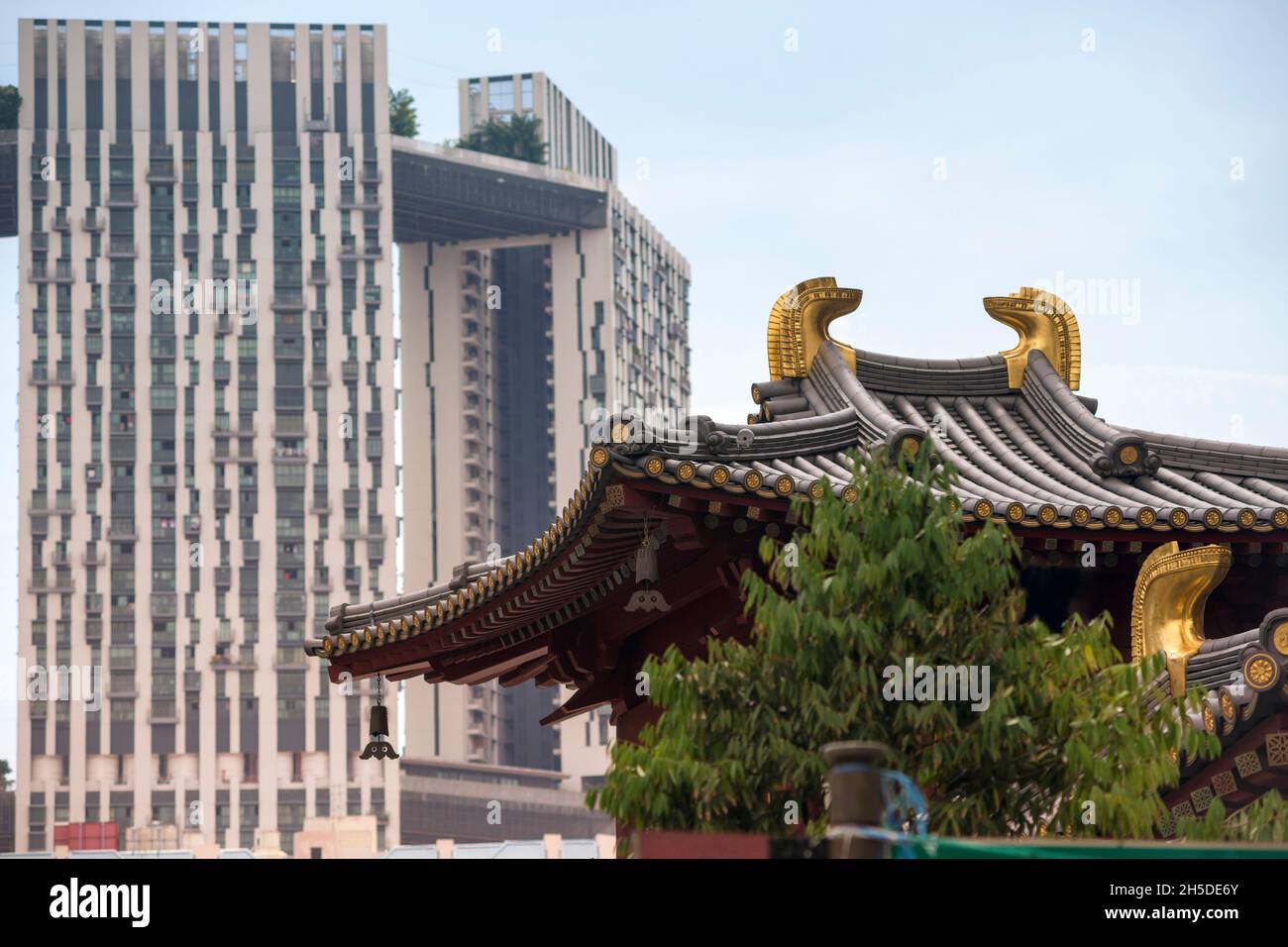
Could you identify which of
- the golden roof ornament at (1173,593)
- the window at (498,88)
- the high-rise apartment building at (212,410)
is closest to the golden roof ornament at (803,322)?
the golden roof ornament at (1173,593)

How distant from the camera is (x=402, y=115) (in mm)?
119062

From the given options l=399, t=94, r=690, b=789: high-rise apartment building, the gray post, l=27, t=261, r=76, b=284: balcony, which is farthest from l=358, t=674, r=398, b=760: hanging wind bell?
l=399, t=94, r=690, b=789: high-rise apartment building

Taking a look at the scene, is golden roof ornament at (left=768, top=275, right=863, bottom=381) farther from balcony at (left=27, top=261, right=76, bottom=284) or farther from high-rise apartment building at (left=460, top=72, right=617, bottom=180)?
high-rise apartment building at (left=460, top=72, right=617, bottom=180)

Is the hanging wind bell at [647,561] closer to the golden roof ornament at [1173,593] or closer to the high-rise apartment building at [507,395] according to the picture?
the golden roof ornament at [1173,593]

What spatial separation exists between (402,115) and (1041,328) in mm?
104970

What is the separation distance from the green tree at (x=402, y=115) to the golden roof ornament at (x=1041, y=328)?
103m

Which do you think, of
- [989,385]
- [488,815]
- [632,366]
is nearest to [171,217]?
[632,366]

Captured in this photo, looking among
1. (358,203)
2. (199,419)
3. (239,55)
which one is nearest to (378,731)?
(199,419)

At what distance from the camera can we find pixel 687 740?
10312 mm

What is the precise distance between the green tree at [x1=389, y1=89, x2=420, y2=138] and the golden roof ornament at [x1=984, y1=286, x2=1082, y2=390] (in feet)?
338

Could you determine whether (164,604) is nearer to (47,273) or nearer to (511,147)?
(47,273)

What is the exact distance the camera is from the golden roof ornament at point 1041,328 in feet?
58.4
